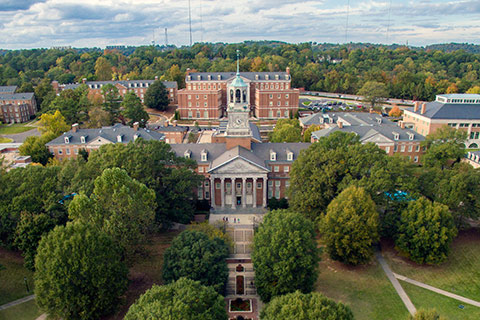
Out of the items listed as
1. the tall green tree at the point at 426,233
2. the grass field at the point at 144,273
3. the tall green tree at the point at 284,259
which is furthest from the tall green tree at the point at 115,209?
the tall green tree at the point at 426,233

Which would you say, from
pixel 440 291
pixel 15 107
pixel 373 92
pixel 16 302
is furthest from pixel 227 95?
pixel 16 302

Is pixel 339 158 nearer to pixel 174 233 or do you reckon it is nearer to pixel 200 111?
pixel 174 233

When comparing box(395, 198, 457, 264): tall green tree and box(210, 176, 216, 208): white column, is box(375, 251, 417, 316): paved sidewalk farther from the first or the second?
box(210, 176, 216, 208): white column

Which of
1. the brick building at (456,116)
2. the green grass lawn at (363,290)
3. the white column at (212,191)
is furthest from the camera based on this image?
the brick building at (456,116)

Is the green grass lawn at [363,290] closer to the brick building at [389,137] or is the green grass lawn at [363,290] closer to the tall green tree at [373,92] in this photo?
the brick building at [389,137]

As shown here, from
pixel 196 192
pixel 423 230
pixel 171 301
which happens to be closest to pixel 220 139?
pixel 196 192

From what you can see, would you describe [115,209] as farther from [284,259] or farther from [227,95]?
[227,95]

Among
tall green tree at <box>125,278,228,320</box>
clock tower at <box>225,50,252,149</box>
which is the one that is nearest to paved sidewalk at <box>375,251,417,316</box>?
tall green tree at <box>125,278,228,320</box>
